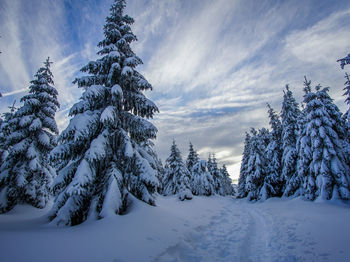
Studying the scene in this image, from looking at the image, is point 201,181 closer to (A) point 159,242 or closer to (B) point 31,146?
(B) point 31,146

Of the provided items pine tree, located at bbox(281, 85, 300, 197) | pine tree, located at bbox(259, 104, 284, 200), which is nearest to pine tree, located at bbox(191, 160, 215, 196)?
pine tree, located at bbox(259, 104, 284, 200)

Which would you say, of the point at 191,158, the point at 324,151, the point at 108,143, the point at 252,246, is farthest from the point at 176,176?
the point at 252,246

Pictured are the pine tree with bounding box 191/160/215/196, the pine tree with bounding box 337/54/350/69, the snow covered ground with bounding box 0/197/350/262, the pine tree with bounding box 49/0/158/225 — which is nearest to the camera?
the snow covered ground with bounding box 0/197/350/262

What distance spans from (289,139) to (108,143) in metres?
23.7

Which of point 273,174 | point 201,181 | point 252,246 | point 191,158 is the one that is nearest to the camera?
point 252,246

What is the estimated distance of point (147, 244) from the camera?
5.41 meters

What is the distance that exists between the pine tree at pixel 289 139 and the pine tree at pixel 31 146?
27240 millimetres

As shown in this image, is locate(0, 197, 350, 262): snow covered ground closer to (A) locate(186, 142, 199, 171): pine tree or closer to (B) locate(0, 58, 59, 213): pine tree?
(B) locate(0, 58, 59, 213): pine tree

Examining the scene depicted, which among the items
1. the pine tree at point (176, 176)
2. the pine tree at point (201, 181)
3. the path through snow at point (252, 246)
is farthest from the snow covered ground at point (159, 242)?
the pine tree at point (201, 181)

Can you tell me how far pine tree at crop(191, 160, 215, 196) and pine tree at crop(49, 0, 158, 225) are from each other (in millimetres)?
28206

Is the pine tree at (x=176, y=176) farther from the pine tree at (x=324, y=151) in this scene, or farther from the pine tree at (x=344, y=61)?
the pine tree at (x=344, y=61)

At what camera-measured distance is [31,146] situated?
15.9m

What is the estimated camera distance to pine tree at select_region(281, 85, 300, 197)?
21672 mm

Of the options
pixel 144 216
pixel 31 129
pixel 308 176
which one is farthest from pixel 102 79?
pixel 308 176
